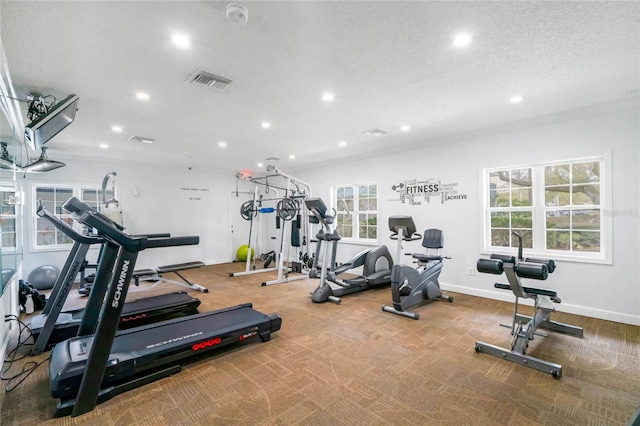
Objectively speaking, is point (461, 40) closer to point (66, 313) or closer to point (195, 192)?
point (66, 313)

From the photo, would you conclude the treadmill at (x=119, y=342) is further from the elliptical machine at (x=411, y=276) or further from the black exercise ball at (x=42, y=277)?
the black exercise ball at (x=42, y=277)

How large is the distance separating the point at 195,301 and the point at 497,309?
14.6 feet

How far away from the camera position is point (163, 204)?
7469mm

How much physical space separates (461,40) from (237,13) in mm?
1733

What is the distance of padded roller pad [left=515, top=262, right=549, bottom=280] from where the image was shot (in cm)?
266

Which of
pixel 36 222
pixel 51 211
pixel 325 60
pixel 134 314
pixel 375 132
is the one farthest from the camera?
pixel 51 211

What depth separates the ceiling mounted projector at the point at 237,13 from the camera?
1.88m

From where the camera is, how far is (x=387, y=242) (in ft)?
20.5

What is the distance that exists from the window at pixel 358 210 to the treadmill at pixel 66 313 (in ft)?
14.0

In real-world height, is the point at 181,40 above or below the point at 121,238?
above

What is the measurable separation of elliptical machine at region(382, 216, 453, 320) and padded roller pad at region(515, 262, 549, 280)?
1.50m

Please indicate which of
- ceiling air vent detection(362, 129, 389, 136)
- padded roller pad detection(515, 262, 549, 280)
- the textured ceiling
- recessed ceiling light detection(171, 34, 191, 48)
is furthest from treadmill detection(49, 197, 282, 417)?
ceiling air vent detection(362, 129, 389, 136)

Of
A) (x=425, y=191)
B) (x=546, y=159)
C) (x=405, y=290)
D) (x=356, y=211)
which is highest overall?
(x=546, y=159)

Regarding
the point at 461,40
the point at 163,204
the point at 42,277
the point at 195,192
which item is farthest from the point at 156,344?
the point at 195,192
